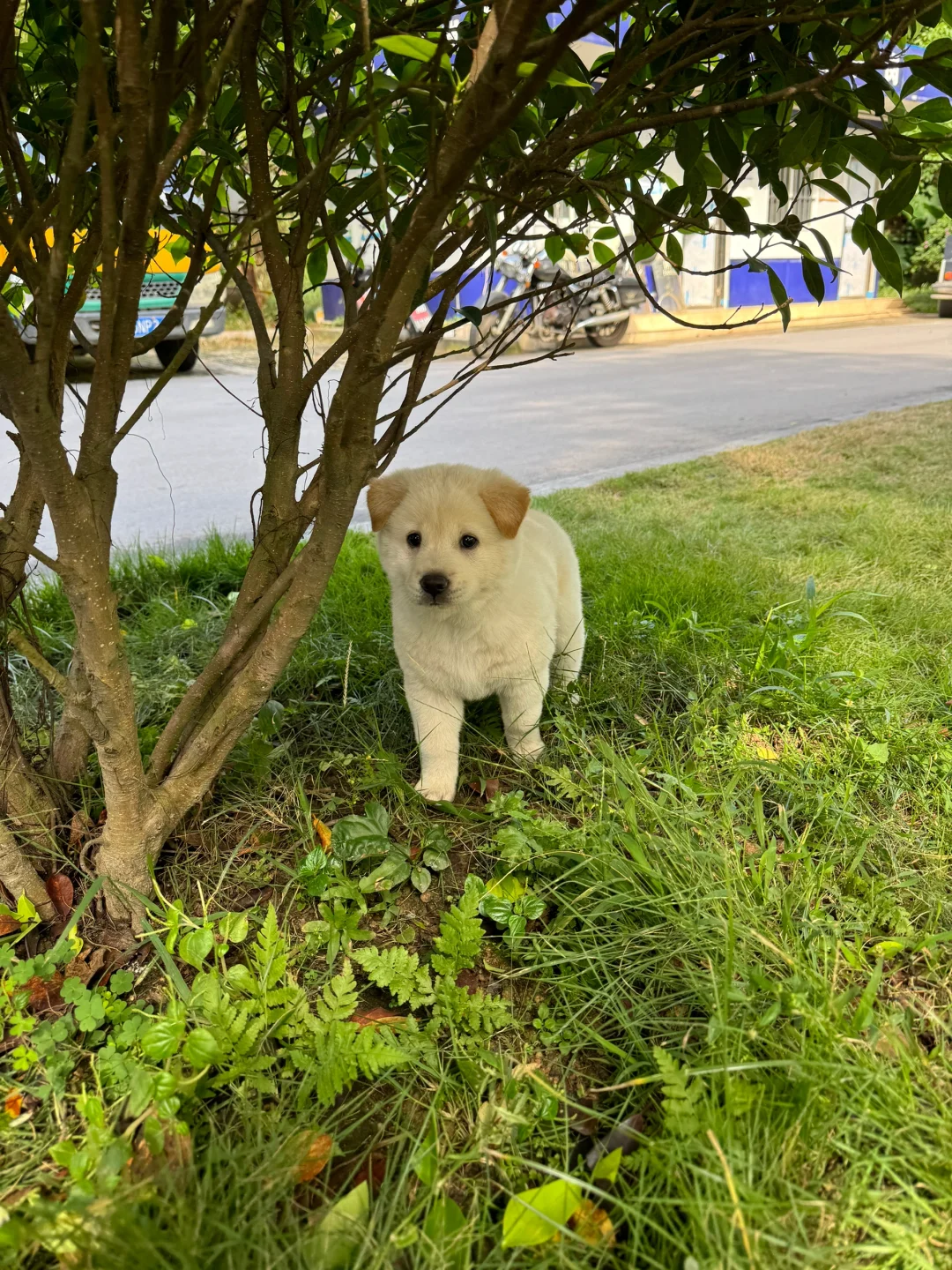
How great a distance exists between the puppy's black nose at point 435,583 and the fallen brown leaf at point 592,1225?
1.30m

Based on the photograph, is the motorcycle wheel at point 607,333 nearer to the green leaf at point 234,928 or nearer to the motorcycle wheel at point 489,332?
the motorcycle wheel at point 489,332

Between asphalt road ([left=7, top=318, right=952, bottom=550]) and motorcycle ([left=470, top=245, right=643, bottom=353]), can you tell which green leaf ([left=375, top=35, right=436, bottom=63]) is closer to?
asphalt road ([left=7, top=318, right=952, bottom=550])

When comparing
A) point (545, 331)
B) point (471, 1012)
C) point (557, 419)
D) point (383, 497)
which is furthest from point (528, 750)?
point (545, 331)

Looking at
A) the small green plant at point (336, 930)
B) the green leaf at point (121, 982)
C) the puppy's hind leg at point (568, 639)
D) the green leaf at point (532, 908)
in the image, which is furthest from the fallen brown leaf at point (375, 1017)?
the puppy's hind leg at point (568, 639)

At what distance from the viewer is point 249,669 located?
1853 millimetres

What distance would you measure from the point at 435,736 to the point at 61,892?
939mm

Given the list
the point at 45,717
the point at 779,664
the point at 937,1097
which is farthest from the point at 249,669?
the point at 779,664

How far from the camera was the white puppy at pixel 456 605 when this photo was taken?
2.23 meters

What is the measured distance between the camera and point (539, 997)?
1.72 metres

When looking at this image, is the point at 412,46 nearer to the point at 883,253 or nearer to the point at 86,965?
the point at 883,253

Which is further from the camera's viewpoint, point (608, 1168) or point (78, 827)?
point (78, 827)

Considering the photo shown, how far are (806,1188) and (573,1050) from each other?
1.41 feet

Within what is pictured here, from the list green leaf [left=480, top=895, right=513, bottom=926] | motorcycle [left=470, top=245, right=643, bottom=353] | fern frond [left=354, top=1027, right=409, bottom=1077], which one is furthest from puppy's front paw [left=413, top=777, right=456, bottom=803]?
motorcycle [left=470, top=245, right=643, bottom=353]

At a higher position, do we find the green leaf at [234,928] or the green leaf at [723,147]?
the green leaf at [723,147]
